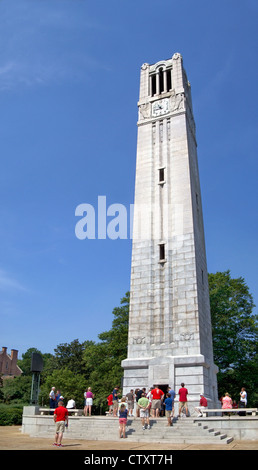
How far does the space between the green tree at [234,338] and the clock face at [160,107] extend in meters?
19.1

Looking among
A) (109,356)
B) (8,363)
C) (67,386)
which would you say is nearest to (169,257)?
(109,356)

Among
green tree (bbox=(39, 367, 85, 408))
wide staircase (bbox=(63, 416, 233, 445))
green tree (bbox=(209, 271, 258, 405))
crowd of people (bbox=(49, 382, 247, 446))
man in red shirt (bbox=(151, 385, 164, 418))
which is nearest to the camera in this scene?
crowd of people (bbox=(49, 382, 247, 446))

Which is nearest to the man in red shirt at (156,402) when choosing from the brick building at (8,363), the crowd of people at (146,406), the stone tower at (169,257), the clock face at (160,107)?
the crowd of people at (146,406)

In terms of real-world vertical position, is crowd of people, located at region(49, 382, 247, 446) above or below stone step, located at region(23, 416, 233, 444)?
above

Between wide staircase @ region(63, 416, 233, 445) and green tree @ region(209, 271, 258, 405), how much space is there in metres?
20.5

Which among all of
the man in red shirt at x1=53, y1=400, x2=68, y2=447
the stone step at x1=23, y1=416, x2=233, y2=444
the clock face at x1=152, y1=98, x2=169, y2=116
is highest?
the clock face at x1=152, y1=98, x2=169, y2=116

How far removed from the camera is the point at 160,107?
35438mm

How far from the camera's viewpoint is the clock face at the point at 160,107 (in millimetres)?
35013

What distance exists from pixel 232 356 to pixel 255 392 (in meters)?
3.93

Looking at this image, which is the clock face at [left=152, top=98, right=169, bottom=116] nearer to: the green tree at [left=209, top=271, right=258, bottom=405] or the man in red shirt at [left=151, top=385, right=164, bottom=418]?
the green tree at [left=209, top=271, right=258, bottom=405]

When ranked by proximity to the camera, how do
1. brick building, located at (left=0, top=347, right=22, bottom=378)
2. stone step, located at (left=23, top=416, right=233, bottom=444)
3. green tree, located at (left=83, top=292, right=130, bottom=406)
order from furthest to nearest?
brick building, located at (left=0, top=347, right=22, bottom=378) → green tree, located at (left=83, top=292, right=130, bottom=406) → stone step, located at (left=23, top=416, right=233, bottom=444)

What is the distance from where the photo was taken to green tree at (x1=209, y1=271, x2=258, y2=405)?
38.1 m

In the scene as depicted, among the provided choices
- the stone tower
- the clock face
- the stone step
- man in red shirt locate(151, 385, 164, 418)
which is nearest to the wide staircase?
the stone step

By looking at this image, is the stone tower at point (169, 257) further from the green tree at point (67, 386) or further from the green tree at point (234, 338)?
the green tree at point (67, 386)
